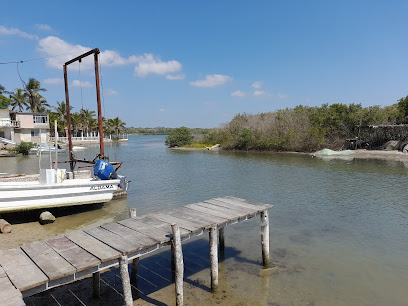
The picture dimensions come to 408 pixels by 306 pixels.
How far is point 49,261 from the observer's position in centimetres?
558

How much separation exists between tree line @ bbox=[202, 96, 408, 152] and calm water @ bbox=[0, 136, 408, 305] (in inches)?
812

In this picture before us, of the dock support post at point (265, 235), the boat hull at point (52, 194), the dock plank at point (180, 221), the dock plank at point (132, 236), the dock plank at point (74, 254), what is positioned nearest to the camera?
the dock plank at point (74, 254)

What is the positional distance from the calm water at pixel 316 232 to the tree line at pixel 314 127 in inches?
812

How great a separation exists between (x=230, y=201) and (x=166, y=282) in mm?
3235

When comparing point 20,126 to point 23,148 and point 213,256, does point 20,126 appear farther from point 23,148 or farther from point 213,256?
point 213,256

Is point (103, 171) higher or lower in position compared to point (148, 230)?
higher

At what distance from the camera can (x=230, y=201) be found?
10.1m

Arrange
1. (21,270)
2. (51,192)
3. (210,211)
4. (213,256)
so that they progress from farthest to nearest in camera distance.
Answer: (51,192) → (210,211) → (213,256) → (21,270)

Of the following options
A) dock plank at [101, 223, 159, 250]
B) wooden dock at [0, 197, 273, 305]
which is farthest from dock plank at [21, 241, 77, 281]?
dock plank at [101, 223, 159, 250]

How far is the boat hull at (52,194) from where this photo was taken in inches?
498

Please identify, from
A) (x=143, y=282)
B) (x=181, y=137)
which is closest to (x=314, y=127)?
(x=181, y=137)

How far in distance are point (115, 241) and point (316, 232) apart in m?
9.03

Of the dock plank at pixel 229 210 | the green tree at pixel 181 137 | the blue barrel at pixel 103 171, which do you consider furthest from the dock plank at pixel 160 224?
the green tree at pixel 181 137

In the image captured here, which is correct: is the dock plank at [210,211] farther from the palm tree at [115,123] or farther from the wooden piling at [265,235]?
the palm tree at [115,123]
